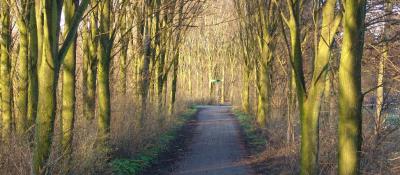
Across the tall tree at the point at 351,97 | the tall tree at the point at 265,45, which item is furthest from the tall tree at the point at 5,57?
the tall tree at the point at 265,45

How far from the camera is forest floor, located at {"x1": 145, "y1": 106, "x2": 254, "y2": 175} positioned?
1337 centimetres

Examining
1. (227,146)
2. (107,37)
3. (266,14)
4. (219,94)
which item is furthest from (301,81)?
(219,94)

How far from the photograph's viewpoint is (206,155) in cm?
1622

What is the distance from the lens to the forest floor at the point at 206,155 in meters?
13.4

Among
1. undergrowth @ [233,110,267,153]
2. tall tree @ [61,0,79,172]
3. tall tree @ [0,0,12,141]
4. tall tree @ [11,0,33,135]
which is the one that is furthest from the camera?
undergrowth @ [233,110,267,153]

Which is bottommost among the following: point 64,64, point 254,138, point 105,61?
point 254,138

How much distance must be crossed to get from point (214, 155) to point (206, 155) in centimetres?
27

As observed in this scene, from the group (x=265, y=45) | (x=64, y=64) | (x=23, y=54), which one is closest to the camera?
(x=64, y=64)

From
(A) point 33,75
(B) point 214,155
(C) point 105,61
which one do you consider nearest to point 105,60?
(C) point 105,61

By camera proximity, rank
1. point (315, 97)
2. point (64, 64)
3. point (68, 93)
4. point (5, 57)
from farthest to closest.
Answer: point (5, 57) < point (64, 64) < point (68, 93) < point (315, 97)

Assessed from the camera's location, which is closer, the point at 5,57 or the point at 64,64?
the point at 64,64

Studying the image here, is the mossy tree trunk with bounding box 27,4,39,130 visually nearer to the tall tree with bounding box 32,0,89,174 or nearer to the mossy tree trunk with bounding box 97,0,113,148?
the mossy tree trunk with bounding box 97,0,113,148

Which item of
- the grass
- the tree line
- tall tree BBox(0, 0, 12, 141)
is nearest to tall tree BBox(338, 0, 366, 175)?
the tree line

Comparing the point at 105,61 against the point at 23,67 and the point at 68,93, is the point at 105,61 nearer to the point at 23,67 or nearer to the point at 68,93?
the point at 23,67
